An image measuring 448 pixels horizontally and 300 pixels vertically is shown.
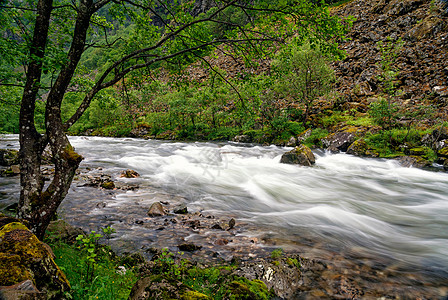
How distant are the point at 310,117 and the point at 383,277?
22.3 m

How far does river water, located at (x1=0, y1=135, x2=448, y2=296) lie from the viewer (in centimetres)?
496

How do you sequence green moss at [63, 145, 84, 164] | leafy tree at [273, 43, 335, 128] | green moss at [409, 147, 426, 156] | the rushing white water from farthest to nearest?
1. leafy tree at [273, 43, 335, 128]
2. green moss at [409, 147, 426, 156]
3. the rushing white water
4. green moss at [63, 145, 84, 164]

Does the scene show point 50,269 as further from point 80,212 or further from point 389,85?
point 389,85

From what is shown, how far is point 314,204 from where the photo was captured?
8.01 metres

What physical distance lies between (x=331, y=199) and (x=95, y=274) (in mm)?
8132

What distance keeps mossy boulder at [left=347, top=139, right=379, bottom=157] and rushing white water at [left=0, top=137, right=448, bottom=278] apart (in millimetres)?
1062

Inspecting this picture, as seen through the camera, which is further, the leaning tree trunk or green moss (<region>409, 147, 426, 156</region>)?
green moss (<region>409, 147, 426, 156</region>)

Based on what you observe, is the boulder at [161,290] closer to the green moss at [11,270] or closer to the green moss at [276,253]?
the green moss at [11,270]

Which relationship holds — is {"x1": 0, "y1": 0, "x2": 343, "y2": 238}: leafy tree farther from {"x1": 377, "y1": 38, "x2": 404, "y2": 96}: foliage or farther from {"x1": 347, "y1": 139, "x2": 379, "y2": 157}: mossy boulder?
{"x1": 347, "y1": 139, "x2": 379, "y2": 157}: mossy boulder

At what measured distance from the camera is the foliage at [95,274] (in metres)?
2.41

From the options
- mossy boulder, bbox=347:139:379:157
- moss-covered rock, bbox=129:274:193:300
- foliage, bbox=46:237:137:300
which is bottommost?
foliage, bbox=46:237:137:300

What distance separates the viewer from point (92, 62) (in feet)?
343

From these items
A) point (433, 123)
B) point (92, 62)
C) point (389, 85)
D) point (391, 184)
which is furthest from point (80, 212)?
point (92, 62)

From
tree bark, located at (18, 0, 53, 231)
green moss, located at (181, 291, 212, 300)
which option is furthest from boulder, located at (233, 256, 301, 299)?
tree bark, located at (18, 0, 53, 231)
